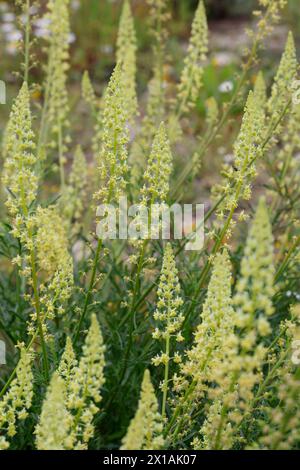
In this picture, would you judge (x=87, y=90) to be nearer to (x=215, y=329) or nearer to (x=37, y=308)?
(x=37, y=308)

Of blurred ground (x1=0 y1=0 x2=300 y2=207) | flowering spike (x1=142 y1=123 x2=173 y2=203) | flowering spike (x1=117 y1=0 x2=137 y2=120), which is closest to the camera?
flowering spike (x1=142 y1=123 x2=173 y2=203)

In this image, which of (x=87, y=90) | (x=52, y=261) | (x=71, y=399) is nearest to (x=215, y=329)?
(x=71, y=399)

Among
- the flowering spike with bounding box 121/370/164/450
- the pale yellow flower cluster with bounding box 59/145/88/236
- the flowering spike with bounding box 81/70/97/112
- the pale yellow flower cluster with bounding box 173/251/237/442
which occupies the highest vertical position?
the flowering spike with bounding box 81/70/97/112

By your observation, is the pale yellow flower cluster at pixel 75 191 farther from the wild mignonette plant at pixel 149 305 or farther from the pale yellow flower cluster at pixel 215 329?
the pale yellow flower cluster at pixel 215 329

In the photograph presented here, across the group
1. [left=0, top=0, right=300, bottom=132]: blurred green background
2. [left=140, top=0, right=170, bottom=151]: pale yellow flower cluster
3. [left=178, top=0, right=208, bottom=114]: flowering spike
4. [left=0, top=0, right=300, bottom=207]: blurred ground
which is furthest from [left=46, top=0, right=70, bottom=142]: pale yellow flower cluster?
[left=0, top=0, right=300, bottom=132]: blurred green background

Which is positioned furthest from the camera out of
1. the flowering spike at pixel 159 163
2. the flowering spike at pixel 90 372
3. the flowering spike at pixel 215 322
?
the flowering spike at pixel 159 163

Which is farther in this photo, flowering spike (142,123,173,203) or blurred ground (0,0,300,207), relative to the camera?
blurred ground (0,0,300,207)

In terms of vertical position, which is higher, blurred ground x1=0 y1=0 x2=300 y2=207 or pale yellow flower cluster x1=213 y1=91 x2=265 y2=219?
Result: blurred ground x1=0 y1=0 x2=300 y2=207

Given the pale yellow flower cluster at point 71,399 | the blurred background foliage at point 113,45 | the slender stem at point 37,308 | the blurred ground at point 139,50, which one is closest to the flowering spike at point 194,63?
the slender stem at point 37,308

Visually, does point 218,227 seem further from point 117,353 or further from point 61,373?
point 61,373

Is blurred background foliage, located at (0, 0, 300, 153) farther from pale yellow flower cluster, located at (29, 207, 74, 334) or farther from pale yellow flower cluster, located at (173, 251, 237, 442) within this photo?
pale yellow flower cluster, located at (173, 251, 237, 442)

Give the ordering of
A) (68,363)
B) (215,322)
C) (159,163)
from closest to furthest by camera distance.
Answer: (215,322), (68,363), (159,163)

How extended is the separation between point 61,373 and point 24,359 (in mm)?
244

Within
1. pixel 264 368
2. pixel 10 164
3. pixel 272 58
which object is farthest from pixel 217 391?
pixel 272 58
